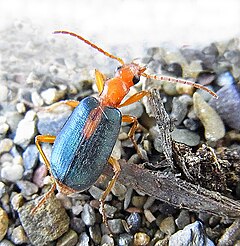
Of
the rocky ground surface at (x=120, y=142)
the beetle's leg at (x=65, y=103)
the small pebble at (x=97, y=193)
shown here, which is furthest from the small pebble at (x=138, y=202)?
the beetle's leg at (x=65, y=103)

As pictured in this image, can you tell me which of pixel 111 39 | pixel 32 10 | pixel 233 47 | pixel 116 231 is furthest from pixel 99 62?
pixel 116 231

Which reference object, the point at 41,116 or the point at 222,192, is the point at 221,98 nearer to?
the point at 222,192

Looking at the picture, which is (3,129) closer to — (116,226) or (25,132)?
(25,132)

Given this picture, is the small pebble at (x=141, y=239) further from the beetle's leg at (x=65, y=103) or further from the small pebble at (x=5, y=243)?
the beetle's leg at (x=65, y=103)

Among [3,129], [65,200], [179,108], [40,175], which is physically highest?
[3,129]

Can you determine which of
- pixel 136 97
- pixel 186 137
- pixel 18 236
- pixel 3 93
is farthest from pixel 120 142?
pixel 3 93
